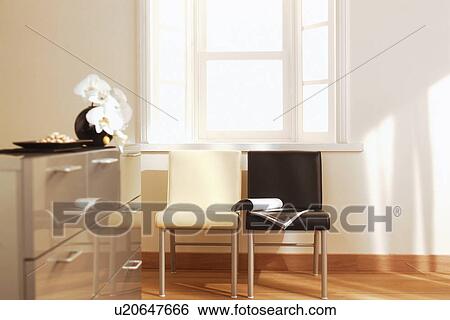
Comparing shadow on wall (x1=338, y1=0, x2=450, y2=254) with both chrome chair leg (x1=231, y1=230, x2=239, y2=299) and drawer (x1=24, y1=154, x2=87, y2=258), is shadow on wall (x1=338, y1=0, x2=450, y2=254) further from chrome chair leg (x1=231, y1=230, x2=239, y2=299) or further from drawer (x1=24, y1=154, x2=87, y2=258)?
drawer (x1=24, y1=154, x2=87, y2=258)

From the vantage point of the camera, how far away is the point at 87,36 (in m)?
3.84

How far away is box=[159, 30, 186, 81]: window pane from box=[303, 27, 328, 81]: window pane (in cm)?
80

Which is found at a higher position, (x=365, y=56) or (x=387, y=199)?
(x=365, y=56)

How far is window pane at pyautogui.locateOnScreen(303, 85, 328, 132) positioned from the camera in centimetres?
392

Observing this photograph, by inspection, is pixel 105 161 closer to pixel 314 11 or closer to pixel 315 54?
pixel 315 54

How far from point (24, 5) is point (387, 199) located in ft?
8.40

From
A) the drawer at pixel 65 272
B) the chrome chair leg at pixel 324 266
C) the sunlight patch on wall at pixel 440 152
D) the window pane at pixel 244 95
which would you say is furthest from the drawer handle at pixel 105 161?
the sunlight patch on wall at pixel 440 152

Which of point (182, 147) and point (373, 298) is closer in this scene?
point (373, 298)

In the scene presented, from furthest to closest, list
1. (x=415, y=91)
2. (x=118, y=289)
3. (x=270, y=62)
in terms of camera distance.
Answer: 1. (x=270, y=62)
2. (x=415, y=91)
3. (x=118, y=289)

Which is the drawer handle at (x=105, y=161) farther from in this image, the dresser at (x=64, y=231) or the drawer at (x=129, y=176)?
the drawer at (x=129, y=176)

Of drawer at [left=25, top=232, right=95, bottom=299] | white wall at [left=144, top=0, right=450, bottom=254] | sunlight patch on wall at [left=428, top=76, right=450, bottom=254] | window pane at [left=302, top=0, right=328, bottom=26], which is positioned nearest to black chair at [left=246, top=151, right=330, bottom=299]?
white wall at [left=144, top=0, right=450, bottom=254]
